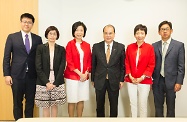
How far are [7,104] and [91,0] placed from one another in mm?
2267

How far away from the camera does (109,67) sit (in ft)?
9.91

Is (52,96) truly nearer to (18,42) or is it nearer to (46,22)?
(18,42)

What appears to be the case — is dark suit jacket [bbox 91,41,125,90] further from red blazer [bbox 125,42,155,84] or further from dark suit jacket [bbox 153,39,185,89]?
dark suit jacket [bbox 153,39,185,89]

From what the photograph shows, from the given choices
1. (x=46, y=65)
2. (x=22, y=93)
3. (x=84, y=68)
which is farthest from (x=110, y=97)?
(x=22, y=93)

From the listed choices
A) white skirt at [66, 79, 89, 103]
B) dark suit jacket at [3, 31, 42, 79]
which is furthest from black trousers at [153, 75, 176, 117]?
dark suit jacket at [3, 31, 42, 79]

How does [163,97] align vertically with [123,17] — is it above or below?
below

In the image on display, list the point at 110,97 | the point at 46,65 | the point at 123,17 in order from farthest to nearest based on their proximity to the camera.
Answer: the point at 123,17 < the point at 110,97 < the point at 46,65

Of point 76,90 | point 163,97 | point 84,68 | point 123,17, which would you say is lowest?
point 163,97

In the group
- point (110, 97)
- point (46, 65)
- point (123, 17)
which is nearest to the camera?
point (46, 65)

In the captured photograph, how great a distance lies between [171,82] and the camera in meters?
3.03

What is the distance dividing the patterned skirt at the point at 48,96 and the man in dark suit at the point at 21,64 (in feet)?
0.77

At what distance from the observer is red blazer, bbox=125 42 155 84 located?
3010 millimetres

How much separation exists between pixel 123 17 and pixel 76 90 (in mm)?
1527

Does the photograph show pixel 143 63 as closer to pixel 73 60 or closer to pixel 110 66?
pixel 110 66
